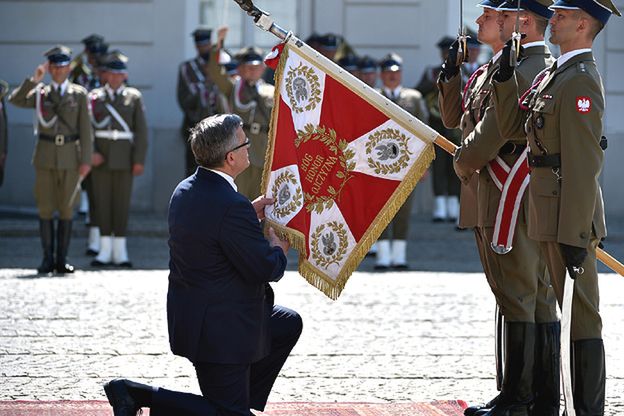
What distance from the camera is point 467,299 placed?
11141 mm

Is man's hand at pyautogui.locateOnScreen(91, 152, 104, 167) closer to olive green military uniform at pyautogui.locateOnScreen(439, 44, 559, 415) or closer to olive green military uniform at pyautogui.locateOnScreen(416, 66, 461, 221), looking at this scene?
olive green military uniform at pyautogui.locateOnScreen(416, 66, 461, 221)

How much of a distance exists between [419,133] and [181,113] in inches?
434

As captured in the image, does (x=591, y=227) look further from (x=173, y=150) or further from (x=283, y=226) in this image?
(x=173, y=150)

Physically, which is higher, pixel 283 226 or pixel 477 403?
pixel 283 226

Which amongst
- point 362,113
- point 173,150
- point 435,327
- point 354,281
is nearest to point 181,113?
point 173,150

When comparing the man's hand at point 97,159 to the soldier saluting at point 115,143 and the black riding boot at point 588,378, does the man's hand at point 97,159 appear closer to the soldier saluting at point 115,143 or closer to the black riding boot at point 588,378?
the soldier saluting at point 115,143

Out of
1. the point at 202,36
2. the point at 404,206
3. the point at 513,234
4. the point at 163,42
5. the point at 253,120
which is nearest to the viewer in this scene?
the point at 513,234

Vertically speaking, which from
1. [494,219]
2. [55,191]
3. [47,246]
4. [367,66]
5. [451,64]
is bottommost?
[47,246]

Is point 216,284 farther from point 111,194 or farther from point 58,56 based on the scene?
point 111,194

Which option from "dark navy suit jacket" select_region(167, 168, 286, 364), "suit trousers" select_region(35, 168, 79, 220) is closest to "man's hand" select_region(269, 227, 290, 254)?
"dark navy suit jacket" select_region(167, 168, 286, 364)

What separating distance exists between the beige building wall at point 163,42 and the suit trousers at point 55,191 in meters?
4.15

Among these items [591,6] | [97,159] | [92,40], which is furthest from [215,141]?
[92,40]

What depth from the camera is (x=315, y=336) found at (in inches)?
367

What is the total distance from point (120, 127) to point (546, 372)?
307 inches
